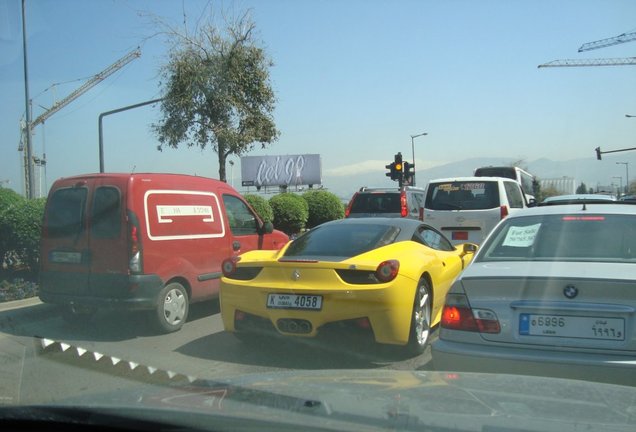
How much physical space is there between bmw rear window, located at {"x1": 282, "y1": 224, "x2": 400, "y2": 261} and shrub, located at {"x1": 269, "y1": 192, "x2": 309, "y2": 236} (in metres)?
15.2

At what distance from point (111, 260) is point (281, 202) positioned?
601 inches

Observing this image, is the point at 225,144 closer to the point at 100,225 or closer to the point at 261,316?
the point at 100,225

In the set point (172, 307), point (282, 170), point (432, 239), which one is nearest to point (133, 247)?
point (172, 307)

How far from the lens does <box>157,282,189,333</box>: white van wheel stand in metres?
6.94

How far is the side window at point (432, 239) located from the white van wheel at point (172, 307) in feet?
10.2

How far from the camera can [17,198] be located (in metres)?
10.5

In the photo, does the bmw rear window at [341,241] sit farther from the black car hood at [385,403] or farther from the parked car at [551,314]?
the black car hood at [385,403]

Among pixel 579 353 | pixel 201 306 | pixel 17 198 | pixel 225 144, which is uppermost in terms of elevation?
pixel 225 144

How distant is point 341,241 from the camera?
6.25m

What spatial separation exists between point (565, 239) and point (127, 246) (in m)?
4.75

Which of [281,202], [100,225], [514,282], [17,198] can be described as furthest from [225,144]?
[514,282]

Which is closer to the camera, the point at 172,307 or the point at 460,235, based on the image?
the point at 172,307

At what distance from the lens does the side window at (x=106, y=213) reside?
269 inches

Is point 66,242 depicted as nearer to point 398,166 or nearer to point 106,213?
point 106,213
